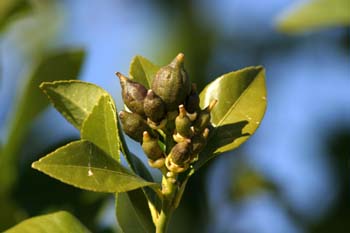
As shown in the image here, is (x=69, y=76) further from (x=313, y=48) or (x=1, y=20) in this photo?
(x=313, y=48)

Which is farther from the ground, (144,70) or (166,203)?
(144,70)

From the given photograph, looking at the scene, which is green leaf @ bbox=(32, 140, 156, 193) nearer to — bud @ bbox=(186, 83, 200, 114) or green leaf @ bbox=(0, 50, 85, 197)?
bud @ bbox=(186, 83, 200, 114)

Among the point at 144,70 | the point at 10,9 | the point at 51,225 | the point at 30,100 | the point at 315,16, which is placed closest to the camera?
the point at 51,225

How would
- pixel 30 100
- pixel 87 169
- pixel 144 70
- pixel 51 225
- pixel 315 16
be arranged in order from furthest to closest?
pixel 315 16, pixel 30 100, pixel 144 70, pixel 51 225, pixel 87 169

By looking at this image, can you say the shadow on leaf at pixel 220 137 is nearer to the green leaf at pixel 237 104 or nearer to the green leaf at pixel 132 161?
the green leaf at pixel 237 104

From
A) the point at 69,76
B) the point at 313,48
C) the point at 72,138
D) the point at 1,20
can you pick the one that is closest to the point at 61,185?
the point at 72,138

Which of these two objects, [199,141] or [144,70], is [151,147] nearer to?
[199,141]

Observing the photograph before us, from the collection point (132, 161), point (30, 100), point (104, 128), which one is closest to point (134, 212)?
point (132, 161)

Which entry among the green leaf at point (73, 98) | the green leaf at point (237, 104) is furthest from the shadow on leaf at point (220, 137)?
the green leaf at point (73, 98)
